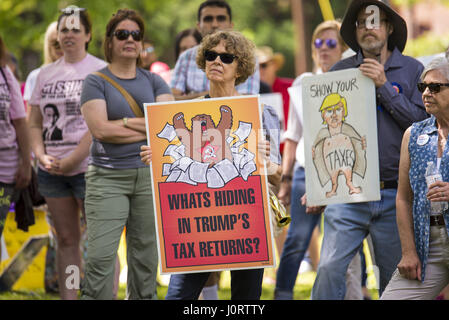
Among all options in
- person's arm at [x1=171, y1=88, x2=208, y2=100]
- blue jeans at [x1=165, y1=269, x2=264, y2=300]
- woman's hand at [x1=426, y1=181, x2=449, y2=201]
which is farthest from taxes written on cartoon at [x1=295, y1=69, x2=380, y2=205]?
person's arm at [x1=171, y1=88, x2=208, y2=100]

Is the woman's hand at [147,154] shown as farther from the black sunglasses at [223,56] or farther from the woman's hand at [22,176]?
the woman's hand at [22,176]

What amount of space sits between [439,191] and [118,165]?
2237 millimetres

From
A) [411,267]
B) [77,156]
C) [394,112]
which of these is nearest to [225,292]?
[77,156]

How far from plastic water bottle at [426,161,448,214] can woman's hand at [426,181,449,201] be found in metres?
0.04

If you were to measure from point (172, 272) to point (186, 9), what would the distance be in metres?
31.8

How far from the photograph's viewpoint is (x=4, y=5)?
15305mm

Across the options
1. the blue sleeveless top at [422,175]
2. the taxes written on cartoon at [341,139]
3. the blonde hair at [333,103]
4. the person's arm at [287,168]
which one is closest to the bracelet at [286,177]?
the person's arm at [287,168]

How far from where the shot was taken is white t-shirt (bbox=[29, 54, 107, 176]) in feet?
21.9

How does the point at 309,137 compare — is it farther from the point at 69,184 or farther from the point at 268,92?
the point at 268,92

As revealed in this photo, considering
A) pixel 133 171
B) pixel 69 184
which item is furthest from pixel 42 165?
pixel 133 171

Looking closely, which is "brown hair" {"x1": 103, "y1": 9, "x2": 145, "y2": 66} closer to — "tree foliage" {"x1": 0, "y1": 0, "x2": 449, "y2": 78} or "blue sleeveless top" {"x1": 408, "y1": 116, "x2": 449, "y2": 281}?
"blue sleeveless top" {"x1": 408, "y1": 116, "x2": 449, "y2": 281}

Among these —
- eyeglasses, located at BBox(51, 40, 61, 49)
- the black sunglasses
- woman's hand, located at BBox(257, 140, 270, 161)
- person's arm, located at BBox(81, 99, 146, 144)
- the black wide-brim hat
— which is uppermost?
eyeglasses, located at BBox(51, 40, 61, 49)

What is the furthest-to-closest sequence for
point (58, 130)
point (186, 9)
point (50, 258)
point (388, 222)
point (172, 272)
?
point (186, 9) → point (50, 258) → point (58, 130) → point (388, 222) → point (172, 272)

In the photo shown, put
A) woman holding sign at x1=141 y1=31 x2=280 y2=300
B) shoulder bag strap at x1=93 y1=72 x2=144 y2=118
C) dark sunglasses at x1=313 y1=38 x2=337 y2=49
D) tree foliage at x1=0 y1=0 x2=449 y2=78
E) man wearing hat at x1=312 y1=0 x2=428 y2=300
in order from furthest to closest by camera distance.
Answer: tree foliage at x1=0 y1=0 x2=449 y2=78 < dark sunglasses at x1=313 y1=38 x2=337 y2=49 < shoulder bag strap at x1=93 y1=72 x2=144 y2=118 < man wearing hat at x1=312 y1=0 x2=428 y2=300 < woman holding sign at x1=141 y1=31 x2=280 y2=300
